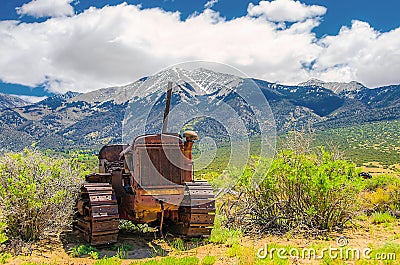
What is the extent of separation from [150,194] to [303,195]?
4397mm

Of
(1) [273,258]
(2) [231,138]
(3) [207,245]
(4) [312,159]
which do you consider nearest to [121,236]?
(3) [207,245]

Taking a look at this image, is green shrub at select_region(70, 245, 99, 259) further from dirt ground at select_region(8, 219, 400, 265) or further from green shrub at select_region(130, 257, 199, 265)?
green shrub at select_region(130, 257, 199, 265)

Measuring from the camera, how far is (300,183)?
11.0 m

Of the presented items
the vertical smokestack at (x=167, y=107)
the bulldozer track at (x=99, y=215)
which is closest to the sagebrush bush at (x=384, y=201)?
the vertical smokestack at (x=167, y=107)

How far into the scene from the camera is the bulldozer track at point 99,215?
884 centimetres

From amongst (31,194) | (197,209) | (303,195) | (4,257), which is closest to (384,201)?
(303,195)

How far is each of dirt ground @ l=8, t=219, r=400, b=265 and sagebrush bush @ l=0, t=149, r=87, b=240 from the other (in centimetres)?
50

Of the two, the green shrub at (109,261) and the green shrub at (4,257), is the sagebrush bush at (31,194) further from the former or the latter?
the green shrub at (109,261)

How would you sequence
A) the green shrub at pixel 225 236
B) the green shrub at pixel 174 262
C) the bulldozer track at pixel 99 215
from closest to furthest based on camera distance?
the green shrub at pixel 174 262, the bulldozer track at pixel 99 215, the green shrub at pixel 225 236

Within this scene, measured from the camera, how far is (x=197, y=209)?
32.0 feet

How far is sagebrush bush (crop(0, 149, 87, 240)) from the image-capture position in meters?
9.03

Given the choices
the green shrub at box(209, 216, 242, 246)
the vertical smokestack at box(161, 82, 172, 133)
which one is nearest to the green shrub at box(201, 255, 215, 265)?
the green shrub at box(209, 216, 242, 246)

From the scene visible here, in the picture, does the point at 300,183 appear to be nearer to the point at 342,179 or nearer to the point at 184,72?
the point at 342,179

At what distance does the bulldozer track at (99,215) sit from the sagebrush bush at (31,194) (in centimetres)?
68
